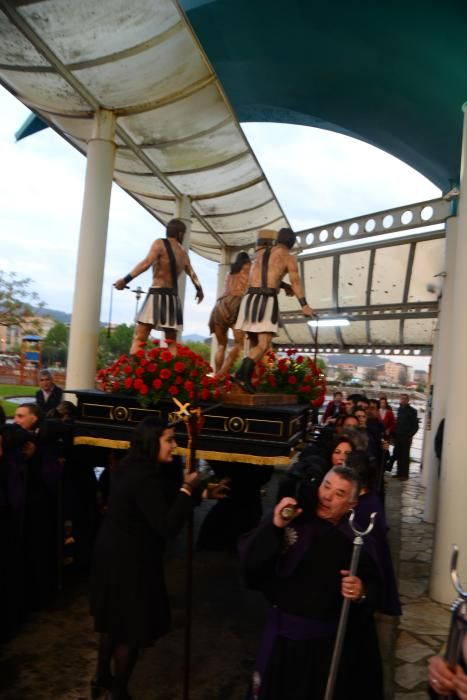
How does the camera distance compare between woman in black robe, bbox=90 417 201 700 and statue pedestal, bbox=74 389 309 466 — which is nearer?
woman in black robe, bbox=90 417 201 700

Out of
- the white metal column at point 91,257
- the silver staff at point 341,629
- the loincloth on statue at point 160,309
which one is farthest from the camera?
the white metal column at point 91,257

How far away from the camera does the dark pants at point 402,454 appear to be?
10.9 metres

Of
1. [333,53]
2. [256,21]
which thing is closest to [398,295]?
[333,53]

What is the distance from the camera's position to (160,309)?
549cm

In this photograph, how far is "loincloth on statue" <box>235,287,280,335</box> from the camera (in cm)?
513

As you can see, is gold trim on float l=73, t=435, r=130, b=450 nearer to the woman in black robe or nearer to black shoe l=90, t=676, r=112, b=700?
the woman in black robe

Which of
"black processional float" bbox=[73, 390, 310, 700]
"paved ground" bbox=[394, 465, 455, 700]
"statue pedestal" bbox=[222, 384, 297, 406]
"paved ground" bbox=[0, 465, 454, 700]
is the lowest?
"paved ground" bbox=[394, 465, 455, 700]

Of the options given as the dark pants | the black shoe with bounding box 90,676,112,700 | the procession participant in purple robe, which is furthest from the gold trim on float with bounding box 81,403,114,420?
the dark pants

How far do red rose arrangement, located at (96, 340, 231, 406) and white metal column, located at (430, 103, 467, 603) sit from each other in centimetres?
215

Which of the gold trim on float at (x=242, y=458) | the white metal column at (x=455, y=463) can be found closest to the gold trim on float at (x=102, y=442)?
the gold trim on float at (x=242, y=458)

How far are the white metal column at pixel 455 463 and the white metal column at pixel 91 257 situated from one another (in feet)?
16.3

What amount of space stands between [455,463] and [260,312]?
2.31 m

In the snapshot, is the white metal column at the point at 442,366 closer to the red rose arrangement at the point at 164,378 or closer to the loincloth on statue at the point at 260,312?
the loincloth on statue at the point at 260,312

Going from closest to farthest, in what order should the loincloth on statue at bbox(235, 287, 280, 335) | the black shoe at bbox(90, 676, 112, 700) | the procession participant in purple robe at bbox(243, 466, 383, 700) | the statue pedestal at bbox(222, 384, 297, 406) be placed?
the procession participant in purple robe at bbox(243, 466, 383, 700) → the black shoe at bbox(90, 676, 112, 700) → the statue pedestal at bbox(222, 384, 297, 406) → the loincloth on statue at bbox(235, 287, 280, 335)
